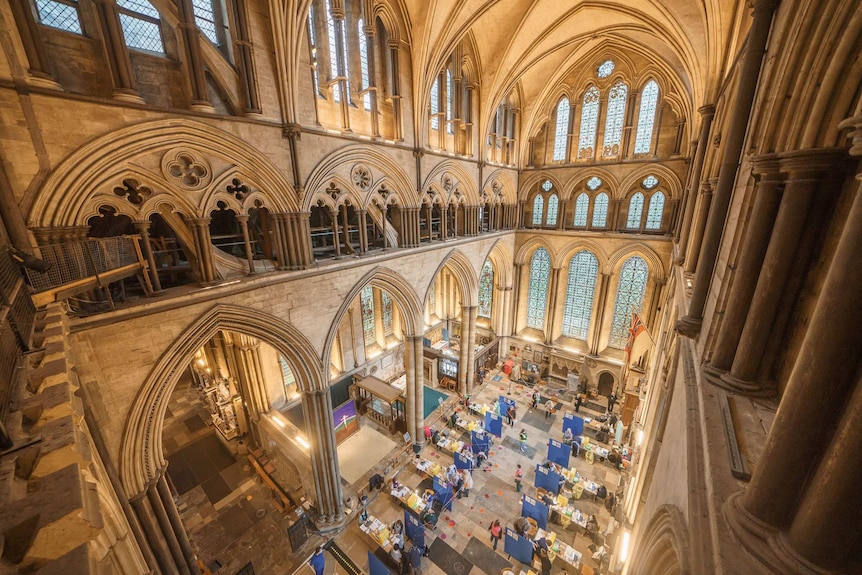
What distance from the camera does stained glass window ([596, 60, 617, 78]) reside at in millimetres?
15250

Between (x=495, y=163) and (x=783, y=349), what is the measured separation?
14.5 meters

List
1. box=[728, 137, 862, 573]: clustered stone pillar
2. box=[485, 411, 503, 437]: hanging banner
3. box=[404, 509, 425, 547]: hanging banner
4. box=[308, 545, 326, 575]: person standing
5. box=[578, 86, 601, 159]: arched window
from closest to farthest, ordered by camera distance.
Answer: box=[728, 137, 862, 573]: clustered stone pillar < box=[308, 545, 326, 575]: person standing < box=[404, 509, 425, 547]: hanging banner < box=[485, 411, 503, 437]: hanging banner < box=[578, 86, 601, 159]: arched window

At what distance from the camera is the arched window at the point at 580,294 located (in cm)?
1745

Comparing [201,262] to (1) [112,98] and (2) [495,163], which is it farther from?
(2) [495,163]

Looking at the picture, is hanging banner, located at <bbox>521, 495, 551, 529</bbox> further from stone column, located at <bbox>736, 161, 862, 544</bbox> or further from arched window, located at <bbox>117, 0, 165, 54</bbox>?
arched window, located at <bbox>117, 0, 165, 54</bbox>

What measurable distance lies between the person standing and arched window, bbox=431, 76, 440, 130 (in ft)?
45.4

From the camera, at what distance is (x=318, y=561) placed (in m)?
8.35

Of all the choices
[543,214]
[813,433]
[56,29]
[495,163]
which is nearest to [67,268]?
[56,29]

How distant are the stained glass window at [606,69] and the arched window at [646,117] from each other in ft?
5.72

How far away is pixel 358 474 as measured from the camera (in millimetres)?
11695

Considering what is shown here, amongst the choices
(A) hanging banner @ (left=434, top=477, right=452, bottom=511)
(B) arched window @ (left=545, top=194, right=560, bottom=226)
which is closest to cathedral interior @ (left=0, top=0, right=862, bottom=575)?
(B) arched window @ (left=545, top=194, right=560, bottom=226)

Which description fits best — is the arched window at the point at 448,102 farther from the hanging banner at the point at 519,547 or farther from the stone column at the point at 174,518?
the hanging banner at the point at 519,547

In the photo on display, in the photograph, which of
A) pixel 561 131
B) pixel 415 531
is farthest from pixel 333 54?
pixel 415 531

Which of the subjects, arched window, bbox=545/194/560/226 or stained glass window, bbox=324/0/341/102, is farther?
arched window, bbox=545/194/560/226
